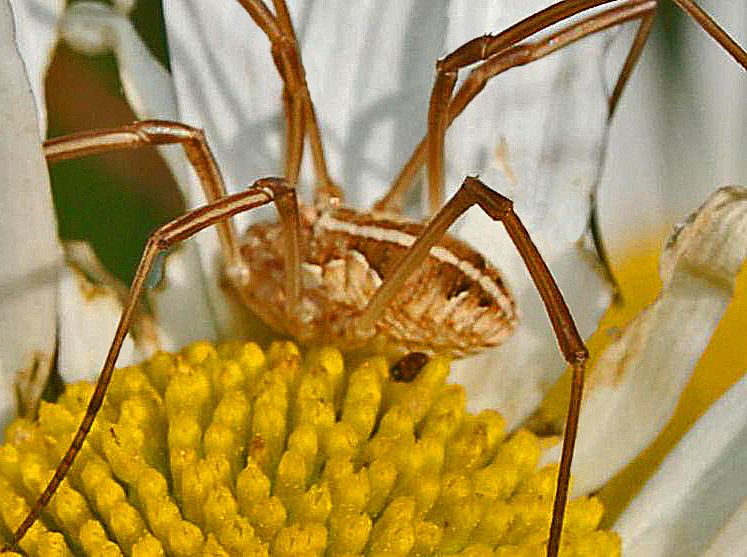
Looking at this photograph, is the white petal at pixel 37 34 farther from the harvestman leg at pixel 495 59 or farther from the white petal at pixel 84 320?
the harvestman leg at pixel 495 59

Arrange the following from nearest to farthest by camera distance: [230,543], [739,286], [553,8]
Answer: [230,543] < [553,8] < [739,286]

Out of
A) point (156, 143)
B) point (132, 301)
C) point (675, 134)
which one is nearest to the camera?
point (132, 301)

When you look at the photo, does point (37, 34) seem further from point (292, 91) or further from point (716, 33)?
point (716, 33)

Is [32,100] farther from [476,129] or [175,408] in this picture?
[476,129]

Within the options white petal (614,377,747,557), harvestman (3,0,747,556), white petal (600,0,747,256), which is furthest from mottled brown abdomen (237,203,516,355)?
white petal (600,0,747,256)

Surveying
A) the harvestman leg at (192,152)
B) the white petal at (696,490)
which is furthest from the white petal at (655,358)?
the harvestman leg at (192,152)

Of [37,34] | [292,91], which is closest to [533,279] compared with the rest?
[292,91]

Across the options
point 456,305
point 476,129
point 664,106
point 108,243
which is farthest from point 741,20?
point 108,243
